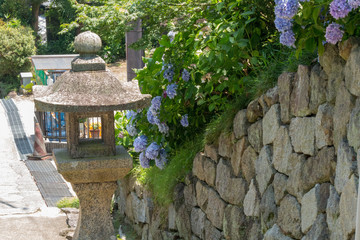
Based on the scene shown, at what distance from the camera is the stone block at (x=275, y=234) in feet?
12.5

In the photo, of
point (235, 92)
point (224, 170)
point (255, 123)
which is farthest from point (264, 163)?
point (235, 92)

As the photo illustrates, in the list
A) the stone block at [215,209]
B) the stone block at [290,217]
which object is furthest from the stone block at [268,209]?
the stone block at [215,209]

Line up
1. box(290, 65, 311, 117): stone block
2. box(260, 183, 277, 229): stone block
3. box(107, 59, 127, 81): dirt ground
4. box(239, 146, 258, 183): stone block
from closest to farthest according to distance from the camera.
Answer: box(290, 65, 311, 117): stone block, box(260, 183, 277, 229): stone block, box(239, 146, 258, 183): stone block, box(107, 59, 127, 81): dirt ground

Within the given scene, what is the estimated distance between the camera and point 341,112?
3188mm

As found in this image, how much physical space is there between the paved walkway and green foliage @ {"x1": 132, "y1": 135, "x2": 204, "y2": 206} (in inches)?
76.7

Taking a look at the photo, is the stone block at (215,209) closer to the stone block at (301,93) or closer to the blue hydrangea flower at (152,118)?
the blue hydrangea flower at (152,118)

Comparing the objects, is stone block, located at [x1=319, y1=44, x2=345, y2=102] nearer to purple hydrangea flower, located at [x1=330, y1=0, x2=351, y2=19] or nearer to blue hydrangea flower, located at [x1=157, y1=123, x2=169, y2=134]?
purple hydrangea flower, located at [x1=330, y1=0, x2=351, y2=19]

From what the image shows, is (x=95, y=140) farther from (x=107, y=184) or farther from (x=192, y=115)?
(x=192, y=115)

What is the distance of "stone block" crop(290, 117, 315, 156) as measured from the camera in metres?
3.54

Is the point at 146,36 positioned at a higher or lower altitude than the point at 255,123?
higher

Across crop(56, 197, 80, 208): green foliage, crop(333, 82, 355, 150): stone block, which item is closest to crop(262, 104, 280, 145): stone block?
crop(333, 82, 355, 150): stone block

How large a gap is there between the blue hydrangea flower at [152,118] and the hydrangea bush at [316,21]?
2504 millimetres

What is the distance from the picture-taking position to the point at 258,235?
424cm

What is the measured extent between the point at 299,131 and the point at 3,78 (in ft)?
76.8
